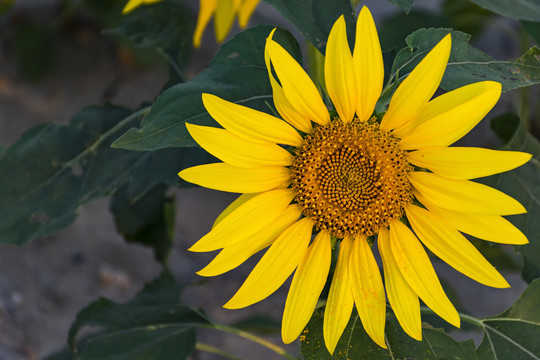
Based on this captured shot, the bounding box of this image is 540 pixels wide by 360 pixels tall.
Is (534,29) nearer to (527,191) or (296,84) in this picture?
(527,191)

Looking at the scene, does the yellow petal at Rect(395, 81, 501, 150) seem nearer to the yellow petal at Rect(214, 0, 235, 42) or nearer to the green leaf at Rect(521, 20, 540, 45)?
the green leaf at Rect(521, 20, 540, 45)

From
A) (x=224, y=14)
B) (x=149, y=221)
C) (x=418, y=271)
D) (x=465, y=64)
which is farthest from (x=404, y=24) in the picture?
(x=418, y=271)

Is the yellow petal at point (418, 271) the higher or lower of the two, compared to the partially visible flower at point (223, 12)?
lower

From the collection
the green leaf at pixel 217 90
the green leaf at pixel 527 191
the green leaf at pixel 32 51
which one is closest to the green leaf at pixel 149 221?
the green leaf at pixel 217 90

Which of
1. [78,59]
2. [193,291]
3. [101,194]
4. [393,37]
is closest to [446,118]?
[101,194]

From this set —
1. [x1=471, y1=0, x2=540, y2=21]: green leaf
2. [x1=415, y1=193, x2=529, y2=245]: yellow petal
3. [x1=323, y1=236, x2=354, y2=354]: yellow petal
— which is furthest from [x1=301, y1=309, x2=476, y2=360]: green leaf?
[x1=471, y1=0, x2=540, y2=21]: green leaf

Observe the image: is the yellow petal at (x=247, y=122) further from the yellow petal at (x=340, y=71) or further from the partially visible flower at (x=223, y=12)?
the partially visible flower at (x=223, y=12)
